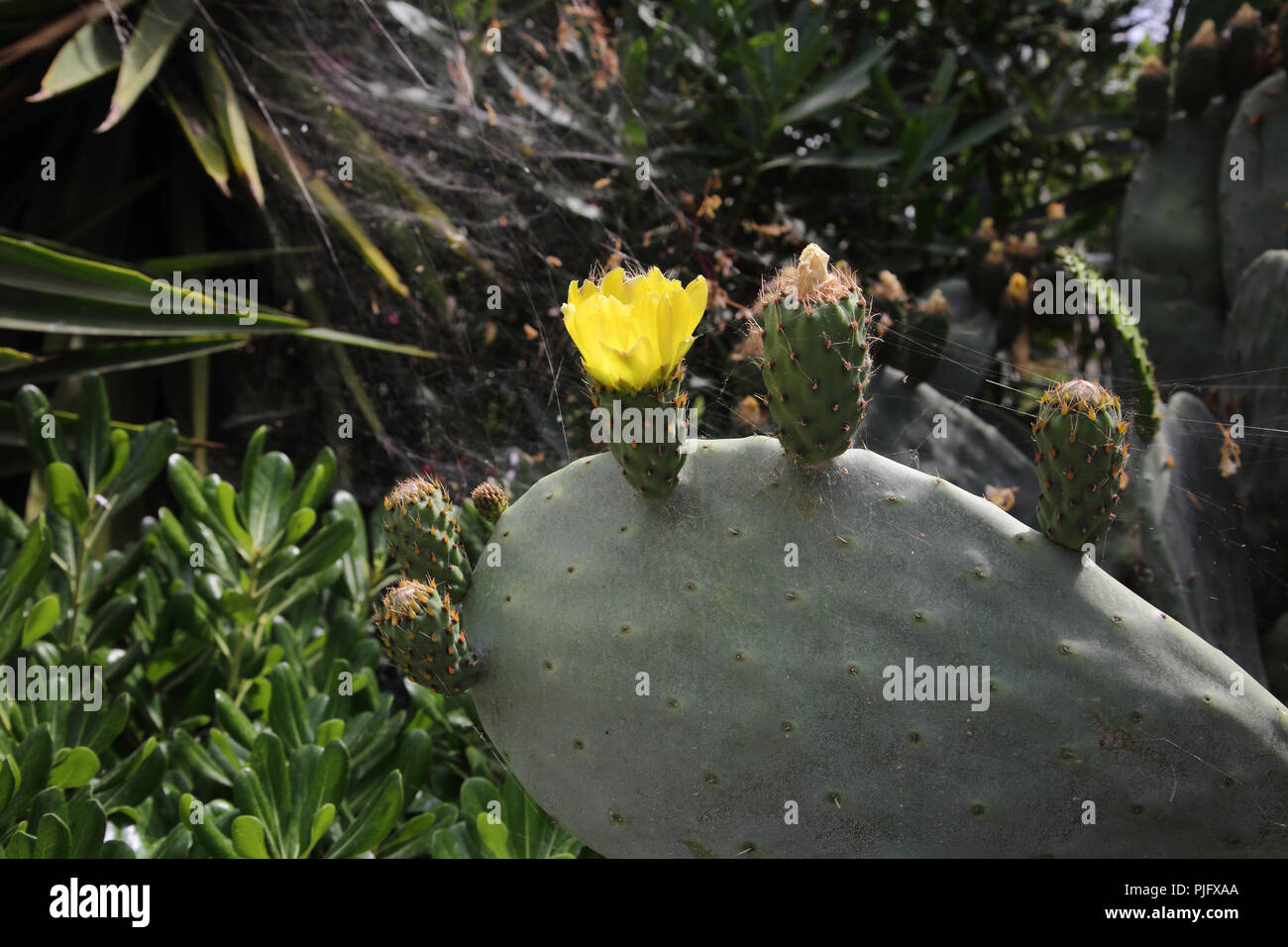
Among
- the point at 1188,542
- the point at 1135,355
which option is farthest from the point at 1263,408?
the point at 1188,542

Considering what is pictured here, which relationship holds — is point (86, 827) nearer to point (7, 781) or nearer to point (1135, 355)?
point (7, 781)

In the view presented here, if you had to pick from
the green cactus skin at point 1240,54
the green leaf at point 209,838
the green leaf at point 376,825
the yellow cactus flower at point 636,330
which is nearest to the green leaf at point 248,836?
the green leaf at point 209,838

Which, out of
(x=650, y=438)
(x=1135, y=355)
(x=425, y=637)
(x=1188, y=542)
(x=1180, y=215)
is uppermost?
(x=1180, y=215)

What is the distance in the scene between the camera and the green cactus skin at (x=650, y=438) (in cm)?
115

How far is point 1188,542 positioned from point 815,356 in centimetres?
102

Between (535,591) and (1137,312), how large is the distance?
2.14 meters

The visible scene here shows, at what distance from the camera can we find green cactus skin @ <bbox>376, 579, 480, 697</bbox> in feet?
3.88

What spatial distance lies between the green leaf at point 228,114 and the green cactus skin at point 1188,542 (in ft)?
6.88

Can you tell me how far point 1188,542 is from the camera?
69.1 inches

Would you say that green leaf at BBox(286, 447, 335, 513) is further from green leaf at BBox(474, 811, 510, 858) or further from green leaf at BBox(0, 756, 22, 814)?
green leaf at BBox(474, 811, 510, 858)

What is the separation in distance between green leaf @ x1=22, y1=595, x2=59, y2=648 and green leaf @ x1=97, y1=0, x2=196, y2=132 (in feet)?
4.47

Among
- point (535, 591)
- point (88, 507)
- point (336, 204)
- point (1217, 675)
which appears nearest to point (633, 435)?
point (535, 591)

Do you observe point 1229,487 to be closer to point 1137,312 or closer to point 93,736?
point 1137,312

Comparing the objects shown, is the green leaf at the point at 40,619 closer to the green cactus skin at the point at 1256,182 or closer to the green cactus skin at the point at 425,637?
the green cactus skin at the point at 425,637
